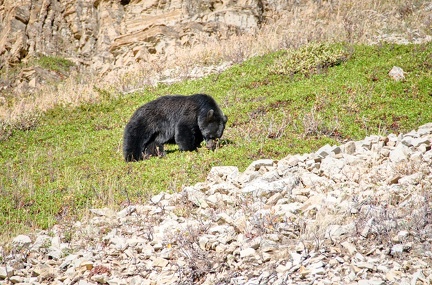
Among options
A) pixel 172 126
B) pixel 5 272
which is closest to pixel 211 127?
pixel 172 126

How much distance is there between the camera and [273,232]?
596 centimetres

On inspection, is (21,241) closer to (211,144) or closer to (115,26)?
(211,144)

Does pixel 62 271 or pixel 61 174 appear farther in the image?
pixel 61 174

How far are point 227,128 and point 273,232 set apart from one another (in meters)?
7.01

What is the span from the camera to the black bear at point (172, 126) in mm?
10867

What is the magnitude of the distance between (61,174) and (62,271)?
4.56 meters

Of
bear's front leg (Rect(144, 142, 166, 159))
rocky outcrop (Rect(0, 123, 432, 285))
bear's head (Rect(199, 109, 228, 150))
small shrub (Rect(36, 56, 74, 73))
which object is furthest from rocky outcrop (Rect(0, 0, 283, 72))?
rocky outcrop (Rect(0, 123, 432, 285))

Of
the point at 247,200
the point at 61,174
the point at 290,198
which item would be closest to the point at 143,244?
the point at 247,200

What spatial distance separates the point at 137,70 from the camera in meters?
21.3

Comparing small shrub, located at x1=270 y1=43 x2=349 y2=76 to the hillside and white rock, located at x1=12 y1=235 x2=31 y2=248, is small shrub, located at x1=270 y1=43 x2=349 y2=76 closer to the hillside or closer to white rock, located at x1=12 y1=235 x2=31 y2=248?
the hillside

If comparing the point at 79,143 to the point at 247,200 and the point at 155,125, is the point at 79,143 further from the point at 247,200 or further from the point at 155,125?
the point at 247,200

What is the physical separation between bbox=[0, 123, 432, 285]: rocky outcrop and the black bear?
2707 millimetres

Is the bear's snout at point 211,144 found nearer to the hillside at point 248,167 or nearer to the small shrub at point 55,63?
the hillside at point 248,167

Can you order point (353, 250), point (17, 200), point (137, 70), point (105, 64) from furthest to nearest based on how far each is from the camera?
point (105, 64), point (137, 70), point (17, 200), point (353, 250)
